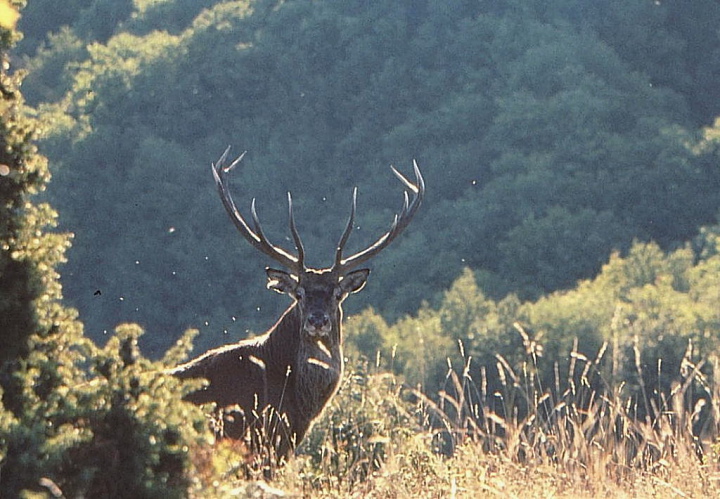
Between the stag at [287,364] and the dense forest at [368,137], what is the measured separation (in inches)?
1358

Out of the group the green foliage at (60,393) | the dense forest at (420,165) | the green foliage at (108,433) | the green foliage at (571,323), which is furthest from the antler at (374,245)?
the green foliage at (571,323)

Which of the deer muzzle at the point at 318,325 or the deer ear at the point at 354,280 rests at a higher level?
the deer ear at the point at 354,280

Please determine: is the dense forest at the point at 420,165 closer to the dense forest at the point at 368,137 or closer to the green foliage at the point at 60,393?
the dense forest at the point at 368,137

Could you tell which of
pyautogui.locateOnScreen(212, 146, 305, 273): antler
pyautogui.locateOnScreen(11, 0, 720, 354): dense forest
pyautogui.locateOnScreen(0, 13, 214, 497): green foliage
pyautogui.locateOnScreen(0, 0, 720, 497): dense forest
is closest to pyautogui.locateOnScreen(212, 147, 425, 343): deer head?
pyautogui.locateOnScreen(212, 146, 305, 273): antler

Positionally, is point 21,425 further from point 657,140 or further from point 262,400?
point 657,140

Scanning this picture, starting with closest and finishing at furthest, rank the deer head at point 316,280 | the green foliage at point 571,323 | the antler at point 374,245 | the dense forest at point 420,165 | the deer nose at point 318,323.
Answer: the deer nose at point 318,323
the deer head at point 316,280
the antler at point 374,245
the green foliage at point 571,323
the dense forest at point 420,165

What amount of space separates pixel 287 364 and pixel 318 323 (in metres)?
0.28

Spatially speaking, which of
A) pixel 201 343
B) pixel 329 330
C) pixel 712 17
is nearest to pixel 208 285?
pixel 201 343

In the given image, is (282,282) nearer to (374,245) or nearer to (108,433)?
(374,245)

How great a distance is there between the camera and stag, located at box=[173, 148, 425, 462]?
8.12 metres

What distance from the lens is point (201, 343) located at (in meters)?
45.1

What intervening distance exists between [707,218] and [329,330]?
4174 cm

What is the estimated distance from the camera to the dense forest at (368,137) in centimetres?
4819

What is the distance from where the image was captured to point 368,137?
57.8m
